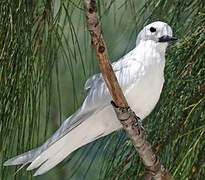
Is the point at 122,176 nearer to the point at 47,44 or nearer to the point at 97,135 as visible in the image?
the point at 97,135

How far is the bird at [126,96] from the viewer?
0.58m

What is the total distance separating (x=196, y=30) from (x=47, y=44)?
21 centimetres

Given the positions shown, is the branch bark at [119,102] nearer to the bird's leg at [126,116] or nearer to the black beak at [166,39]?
the bird's leg at [126,116]

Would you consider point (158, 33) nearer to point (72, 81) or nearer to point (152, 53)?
point (152, 53)

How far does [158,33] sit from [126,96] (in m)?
0.11

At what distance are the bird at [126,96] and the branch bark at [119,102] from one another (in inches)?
3.2

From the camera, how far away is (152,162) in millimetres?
538

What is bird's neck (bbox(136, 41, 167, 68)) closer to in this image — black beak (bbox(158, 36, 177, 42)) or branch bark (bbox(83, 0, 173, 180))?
black beak (bbox(158, 36, 177, 42))

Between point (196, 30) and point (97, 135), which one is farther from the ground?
point (196, 30)

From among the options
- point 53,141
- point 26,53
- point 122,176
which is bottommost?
point 122,176

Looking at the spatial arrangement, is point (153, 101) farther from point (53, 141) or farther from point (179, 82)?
point (53, 141)

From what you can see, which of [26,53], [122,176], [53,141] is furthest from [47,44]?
[122,176]

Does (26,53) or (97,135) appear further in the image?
(97,135)

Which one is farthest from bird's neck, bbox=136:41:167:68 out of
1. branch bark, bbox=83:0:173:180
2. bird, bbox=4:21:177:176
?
branch bark, bbox=83:0:173:180
